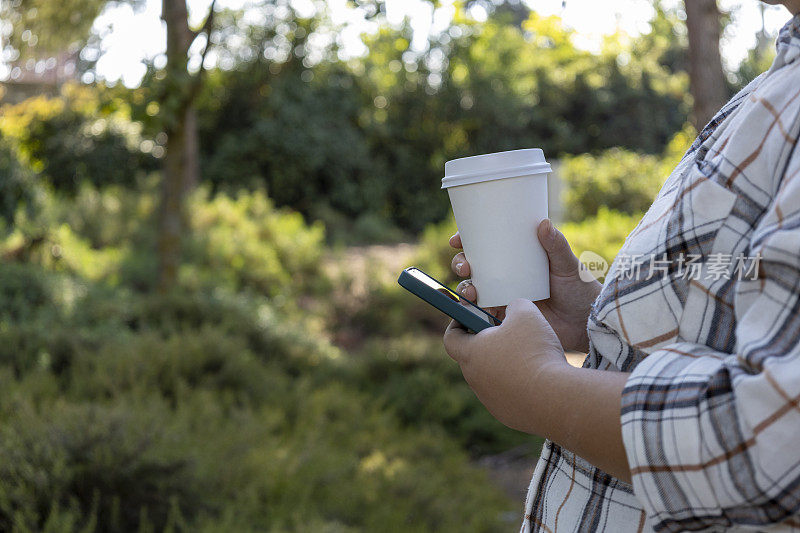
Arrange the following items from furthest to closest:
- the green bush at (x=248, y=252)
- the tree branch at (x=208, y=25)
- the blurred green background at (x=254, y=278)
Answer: the green bush at (x=248, y=252)
the tree branch at (x=208, y=25)
the blurred green background at (x=254, y=278)

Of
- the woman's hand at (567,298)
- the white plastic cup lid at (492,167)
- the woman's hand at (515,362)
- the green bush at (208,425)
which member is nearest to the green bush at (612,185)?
the green bush at (208,425)

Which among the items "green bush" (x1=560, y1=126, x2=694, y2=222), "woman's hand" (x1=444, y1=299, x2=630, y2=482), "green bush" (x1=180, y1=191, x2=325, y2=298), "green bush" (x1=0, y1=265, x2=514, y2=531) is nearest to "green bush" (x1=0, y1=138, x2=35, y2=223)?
"green bush" (x1=0, y1=265, x2=514, y2=531)

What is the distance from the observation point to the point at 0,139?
5945 mm

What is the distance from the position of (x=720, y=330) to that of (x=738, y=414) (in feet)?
0.39

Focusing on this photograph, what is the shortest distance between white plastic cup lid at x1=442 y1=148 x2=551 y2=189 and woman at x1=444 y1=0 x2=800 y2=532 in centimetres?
27

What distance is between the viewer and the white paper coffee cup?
3.80 feet

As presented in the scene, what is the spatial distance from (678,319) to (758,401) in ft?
0.51

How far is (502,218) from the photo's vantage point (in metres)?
1.18

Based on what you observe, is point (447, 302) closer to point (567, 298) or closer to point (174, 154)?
point (567, 298)

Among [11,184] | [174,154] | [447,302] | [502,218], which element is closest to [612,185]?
[174,154]

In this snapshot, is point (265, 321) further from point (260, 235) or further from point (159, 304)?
point (260, 235)

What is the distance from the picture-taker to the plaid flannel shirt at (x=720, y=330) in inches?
25.4

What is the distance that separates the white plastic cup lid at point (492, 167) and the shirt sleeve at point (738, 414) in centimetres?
49

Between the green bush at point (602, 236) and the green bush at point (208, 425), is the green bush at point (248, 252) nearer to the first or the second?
the green bush at point (208, 425)
